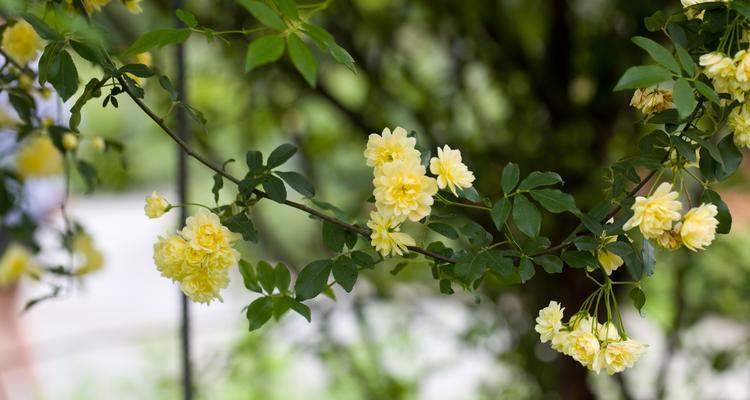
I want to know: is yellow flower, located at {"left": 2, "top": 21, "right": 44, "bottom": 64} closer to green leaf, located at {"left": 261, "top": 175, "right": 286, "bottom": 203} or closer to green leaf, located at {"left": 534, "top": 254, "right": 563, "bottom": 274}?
green leaf, located at {"left": 261, "top": 175, "right": 286, "bottom": 203}

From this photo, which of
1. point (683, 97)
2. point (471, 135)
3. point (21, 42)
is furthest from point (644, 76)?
point (471, 135)

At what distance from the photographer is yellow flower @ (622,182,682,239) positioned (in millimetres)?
401

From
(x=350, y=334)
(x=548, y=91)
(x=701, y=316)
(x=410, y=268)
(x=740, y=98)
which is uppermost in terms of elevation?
(x=740, y=98)

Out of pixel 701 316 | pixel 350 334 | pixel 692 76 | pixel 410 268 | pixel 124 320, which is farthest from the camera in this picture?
pixel 124 320

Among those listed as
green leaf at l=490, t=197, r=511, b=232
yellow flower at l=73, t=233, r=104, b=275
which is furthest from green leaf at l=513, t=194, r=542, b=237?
yellow flower at l=73, t=233, r=104, b=275

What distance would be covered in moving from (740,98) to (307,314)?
23 centimetres

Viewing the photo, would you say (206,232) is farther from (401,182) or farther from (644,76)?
(644,76)

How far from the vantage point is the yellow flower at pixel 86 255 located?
78 centimetres

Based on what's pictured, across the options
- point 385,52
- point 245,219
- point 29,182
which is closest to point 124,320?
point 385,52

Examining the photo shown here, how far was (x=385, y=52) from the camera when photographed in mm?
1304

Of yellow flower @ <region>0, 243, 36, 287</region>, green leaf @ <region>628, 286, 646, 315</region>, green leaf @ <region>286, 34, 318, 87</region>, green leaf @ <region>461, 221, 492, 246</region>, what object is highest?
green leaf @ <region>286, 34, 318, 87</region>

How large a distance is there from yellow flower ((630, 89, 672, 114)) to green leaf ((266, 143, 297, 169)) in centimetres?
18

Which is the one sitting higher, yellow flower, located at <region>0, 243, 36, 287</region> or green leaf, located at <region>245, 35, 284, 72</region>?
green leaf, located at <region>245, 35, 284, 72</region>

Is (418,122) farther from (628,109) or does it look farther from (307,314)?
(307,314)
